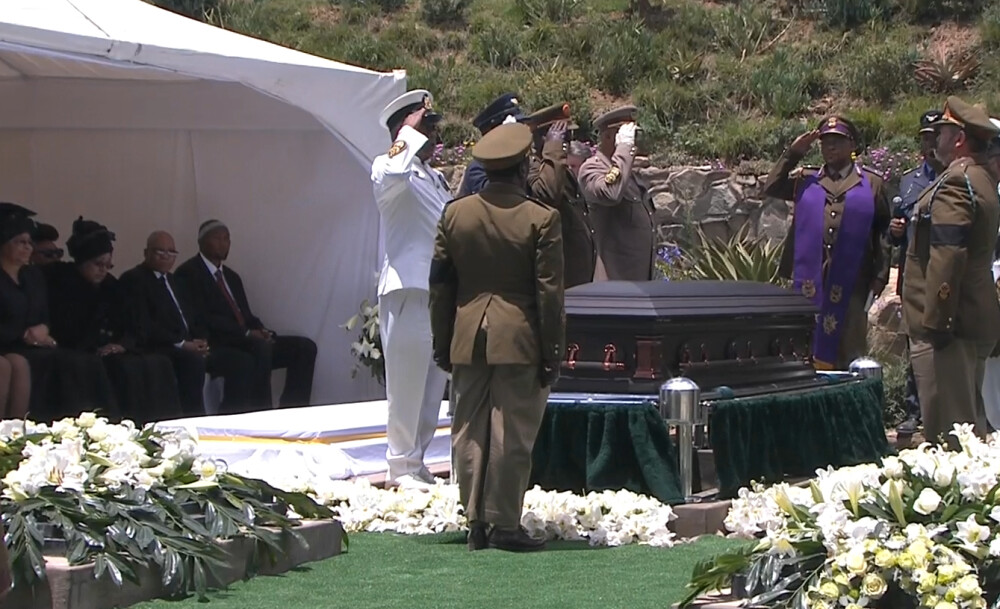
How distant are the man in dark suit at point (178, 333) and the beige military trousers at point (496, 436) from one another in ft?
12.6

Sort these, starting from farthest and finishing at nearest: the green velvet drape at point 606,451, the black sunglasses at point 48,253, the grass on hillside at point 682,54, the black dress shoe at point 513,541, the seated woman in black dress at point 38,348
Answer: the grass on hillside at point 682,54, the black sunglasses at point 48,253, the seated woman in black dress at point 38,348, the green velvet drape at point 606,451, the black dress shoe at point 513,541

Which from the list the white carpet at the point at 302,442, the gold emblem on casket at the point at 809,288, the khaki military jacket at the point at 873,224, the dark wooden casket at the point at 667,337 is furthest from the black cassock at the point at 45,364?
the khaki military jacket at the point at 873,224

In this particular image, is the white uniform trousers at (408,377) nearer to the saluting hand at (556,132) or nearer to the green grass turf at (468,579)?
the saluting hand at (556,132)

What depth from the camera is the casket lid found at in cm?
765

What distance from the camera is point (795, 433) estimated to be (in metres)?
8.20

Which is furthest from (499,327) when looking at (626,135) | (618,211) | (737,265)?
(737,265)

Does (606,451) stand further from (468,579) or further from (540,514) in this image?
(468,579)

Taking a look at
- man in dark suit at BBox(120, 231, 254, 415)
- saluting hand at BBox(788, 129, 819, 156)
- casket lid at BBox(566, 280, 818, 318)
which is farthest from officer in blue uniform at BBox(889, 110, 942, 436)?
man in dark suit at BBox(120, 231, 254, 415)

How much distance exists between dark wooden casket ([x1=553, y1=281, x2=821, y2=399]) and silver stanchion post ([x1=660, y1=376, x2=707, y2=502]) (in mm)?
282

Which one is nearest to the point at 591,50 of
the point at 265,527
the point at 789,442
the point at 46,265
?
the point at 46,265

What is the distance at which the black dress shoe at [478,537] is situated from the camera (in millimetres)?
6613

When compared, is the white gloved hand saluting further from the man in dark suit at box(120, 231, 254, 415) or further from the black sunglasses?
the black sunglasses

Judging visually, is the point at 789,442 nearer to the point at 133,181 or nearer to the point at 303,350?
the point at 303,350

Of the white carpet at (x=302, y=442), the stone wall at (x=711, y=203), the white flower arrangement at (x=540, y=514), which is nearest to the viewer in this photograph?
the white flower arrangement at (x=540, y=514)
